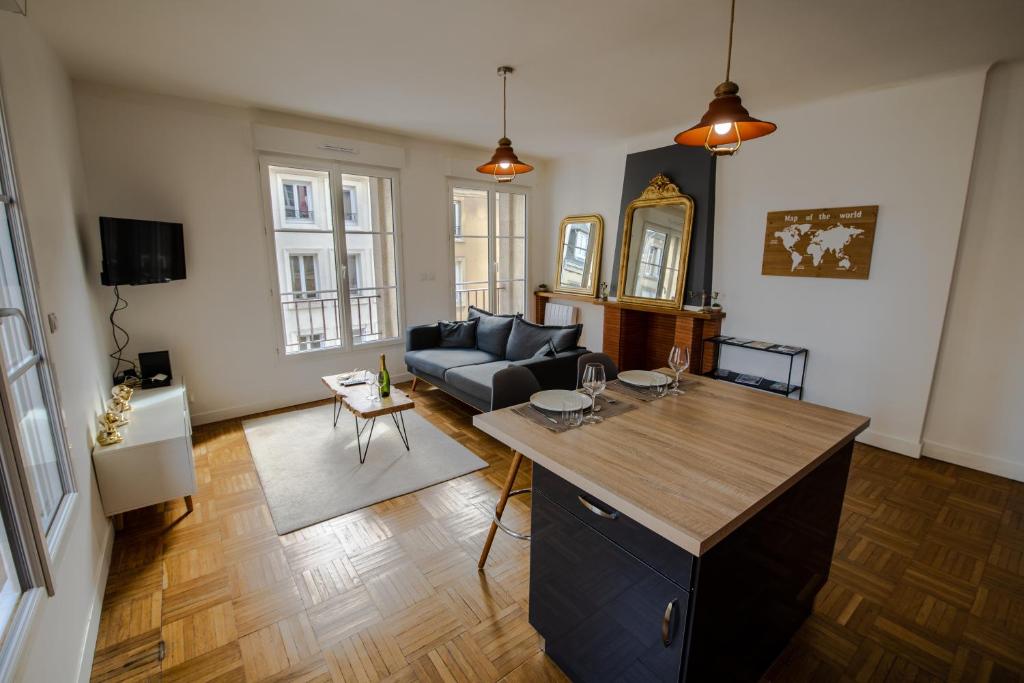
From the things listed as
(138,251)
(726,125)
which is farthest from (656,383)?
(138,251)

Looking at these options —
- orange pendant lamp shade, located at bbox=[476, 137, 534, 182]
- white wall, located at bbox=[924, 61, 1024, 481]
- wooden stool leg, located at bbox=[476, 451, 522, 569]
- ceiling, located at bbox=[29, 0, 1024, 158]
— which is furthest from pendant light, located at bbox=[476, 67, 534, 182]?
white wall, located at bbox=[924, 61, 1024, 481]

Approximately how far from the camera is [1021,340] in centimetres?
284

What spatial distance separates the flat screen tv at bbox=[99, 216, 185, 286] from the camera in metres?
2.89

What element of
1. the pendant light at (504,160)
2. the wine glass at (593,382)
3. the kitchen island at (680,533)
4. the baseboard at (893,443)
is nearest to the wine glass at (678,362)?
the kitchen island at (680,533)

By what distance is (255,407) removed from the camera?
407 cm

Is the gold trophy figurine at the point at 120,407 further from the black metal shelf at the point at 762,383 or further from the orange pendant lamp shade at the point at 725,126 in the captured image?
the black metal shelf at the point at 762,383

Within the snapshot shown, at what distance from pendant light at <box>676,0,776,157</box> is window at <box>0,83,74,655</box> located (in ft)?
7.85

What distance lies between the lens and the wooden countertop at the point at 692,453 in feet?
3.58

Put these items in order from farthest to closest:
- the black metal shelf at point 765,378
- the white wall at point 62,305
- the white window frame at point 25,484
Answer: the black metal shelf at point 765,378 < the white wall at point 62,305 < the white window frame at point 25,484

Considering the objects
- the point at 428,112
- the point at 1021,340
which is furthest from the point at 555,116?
the point at 1021,340

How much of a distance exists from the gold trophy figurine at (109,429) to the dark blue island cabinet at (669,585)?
88.8 inches

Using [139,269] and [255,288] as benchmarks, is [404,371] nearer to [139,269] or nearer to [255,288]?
[255,288]

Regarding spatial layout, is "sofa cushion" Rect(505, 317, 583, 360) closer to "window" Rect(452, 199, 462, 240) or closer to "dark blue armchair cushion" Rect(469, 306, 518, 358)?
"dark blue armchair cushion" Rect(469, 306, 518, 358)

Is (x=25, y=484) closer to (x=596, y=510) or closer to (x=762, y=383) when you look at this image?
(x=596, y=510)
